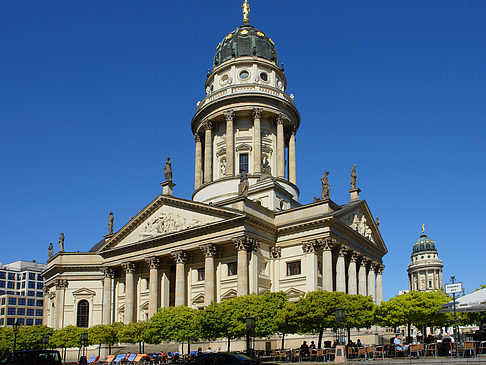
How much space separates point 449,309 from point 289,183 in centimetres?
3226

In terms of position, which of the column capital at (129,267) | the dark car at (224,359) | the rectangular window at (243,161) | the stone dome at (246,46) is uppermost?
the stone dome at (246,46)

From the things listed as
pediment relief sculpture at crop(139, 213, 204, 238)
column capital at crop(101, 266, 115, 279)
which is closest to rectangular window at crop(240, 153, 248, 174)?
pediment relief sculpture at crop(139, 213, 204, 238)

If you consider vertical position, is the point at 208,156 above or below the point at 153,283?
above

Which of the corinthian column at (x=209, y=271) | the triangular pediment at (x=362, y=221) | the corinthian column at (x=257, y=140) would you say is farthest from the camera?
the corinthian column at (x=257, y=140)

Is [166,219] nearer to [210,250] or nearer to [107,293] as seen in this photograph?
[210,250]

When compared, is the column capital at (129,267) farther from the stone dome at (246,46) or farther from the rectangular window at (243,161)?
the stone dome at (246,46)

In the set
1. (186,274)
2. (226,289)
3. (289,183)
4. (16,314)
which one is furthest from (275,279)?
(16,314)

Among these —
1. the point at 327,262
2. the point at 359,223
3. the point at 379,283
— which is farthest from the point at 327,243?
the point at 379,283

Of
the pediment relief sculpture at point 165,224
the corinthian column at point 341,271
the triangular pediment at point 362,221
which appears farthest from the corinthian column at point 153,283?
the triangular pediment at point 362,221

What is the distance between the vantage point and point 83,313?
65.1 metres

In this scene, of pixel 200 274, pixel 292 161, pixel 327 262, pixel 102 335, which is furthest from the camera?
pixel 292 161

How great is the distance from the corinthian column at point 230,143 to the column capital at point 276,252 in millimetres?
14129

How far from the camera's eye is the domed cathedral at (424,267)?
169 meters

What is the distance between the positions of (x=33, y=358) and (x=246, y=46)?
54.3 m
